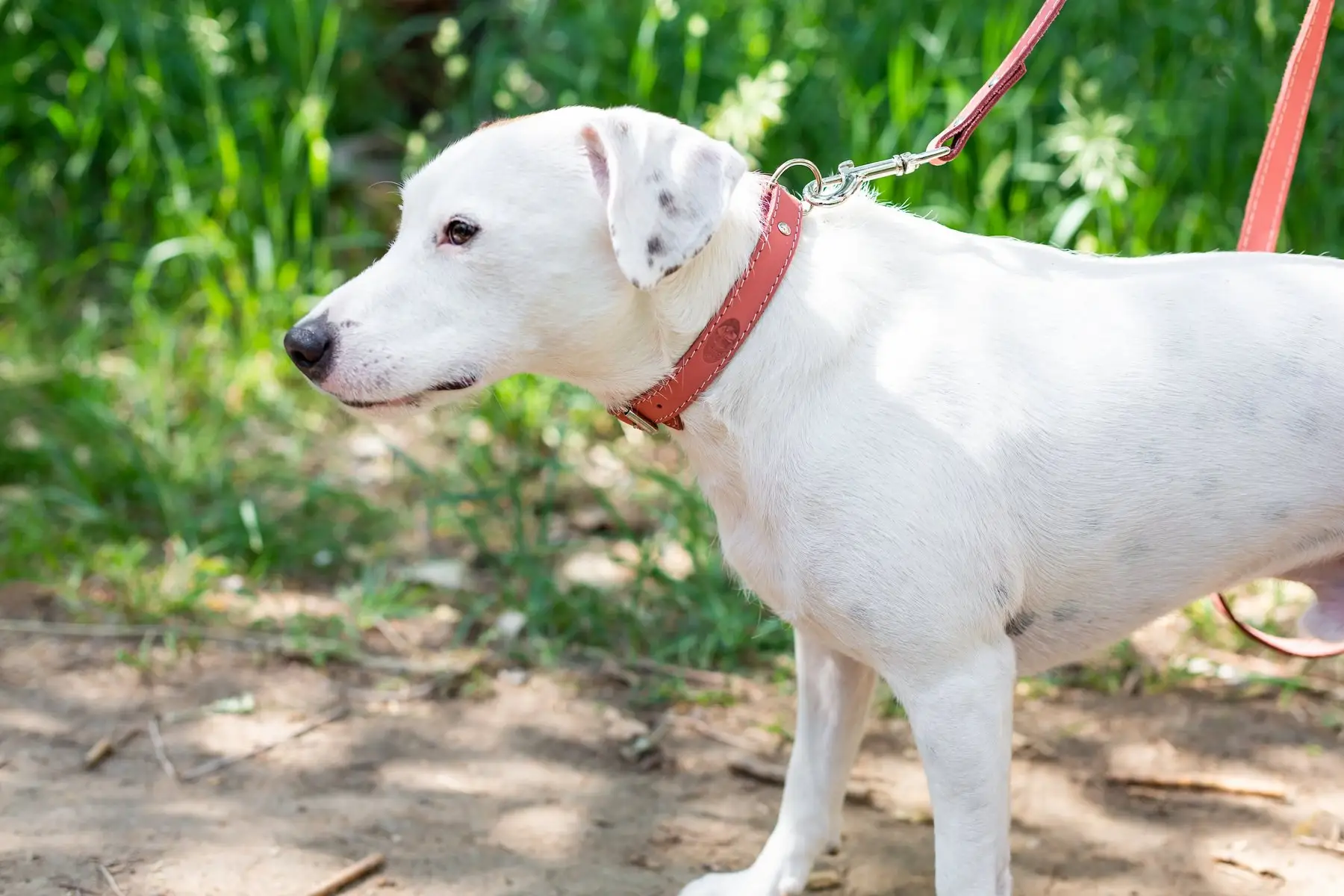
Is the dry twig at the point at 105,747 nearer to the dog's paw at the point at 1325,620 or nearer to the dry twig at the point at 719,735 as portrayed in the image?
the dry twig at the point at 719,735

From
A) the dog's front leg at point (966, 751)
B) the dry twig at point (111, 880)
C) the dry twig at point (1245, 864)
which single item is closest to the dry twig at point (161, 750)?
the dry twig at point (111, 880)

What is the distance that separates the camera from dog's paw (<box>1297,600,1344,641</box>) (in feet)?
8.30

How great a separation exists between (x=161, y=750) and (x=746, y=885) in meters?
1.42

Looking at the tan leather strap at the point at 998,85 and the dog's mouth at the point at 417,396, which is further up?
the tan leather strap at the point at 998,85

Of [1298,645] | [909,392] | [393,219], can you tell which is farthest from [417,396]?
[393,219]

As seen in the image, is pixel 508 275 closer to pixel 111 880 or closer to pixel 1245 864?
pixel 111 880

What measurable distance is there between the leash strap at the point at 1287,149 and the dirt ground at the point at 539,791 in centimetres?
57

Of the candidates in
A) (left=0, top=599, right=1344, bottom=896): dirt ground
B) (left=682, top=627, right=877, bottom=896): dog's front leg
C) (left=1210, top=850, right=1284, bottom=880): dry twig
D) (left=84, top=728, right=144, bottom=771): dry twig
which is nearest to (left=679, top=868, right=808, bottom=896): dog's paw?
(left=682, top=627, right=877, bottom=896): dog's front leg

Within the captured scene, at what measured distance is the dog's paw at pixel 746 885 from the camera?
2631 millimetres

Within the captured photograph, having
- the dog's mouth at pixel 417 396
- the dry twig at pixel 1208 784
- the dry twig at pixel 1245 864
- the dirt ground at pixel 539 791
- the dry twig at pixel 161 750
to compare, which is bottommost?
the dry twig at pixel 161 750

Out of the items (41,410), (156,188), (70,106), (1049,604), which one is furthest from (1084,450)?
(70,106)

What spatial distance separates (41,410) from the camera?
4527 millimetres

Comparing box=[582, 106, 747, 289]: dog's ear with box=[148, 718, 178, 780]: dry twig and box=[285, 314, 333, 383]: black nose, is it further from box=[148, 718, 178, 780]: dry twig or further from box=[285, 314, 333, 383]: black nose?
box=[148, 718, 178, 780]: dry twig

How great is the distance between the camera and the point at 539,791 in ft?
10.0
